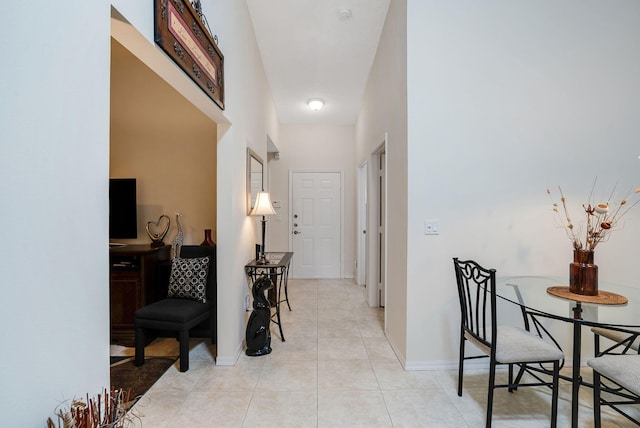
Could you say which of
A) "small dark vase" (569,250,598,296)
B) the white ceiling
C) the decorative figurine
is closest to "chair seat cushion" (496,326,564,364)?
"small dark vase" (569,250,598,296)

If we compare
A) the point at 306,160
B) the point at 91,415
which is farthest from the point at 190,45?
the point at 306,160

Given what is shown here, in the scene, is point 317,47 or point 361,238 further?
point 361,238

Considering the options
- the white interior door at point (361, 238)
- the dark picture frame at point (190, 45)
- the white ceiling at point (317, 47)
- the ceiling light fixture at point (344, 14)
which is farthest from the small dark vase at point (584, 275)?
the white interior door at point (361, 238)

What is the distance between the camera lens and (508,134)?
250 centimetres

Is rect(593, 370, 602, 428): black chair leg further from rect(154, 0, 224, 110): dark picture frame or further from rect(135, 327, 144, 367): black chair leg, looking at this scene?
rect(135, 327, 144, 367): black chair leg

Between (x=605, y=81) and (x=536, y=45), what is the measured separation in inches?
25.1

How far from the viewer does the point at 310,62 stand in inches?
154

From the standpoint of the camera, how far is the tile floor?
191cm

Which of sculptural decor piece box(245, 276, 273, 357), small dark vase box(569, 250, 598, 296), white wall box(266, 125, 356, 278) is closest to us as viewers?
small dark vase box(569, 250, 598, 296)

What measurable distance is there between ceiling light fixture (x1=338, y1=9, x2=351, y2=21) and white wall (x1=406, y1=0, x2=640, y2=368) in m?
0.82

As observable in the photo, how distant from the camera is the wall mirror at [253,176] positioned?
125 inches

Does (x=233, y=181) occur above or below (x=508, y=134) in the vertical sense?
below

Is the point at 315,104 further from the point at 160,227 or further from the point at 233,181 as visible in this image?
the point at 160,227

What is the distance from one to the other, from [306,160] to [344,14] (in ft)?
9.39
